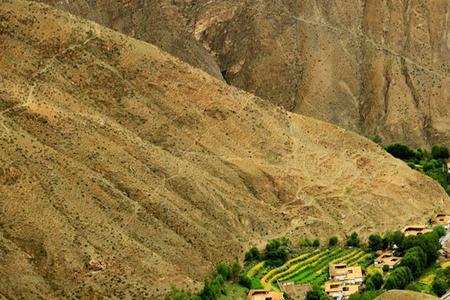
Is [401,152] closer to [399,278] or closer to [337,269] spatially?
[337,269]

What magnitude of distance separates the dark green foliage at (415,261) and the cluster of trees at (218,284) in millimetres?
9596

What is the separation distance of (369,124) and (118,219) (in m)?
38.7

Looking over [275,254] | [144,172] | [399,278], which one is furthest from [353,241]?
[144,172]

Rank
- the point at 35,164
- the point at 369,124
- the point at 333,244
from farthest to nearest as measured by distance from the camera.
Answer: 1. the point at 369,124
2. the point at 333,244
3. the point at 35,164

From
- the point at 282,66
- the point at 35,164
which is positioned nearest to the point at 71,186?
the point at 35,164

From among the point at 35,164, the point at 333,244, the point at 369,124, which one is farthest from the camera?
the point at 369,124

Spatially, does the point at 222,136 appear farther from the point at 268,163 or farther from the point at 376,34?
the point at 376,34

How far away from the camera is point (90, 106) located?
105 metres

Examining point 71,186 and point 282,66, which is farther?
point 282,66

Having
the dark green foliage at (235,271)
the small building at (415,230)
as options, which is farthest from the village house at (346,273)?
the small building at (415,230)

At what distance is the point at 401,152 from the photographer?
123m

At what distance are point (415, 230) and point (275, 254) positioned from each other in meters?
10.3

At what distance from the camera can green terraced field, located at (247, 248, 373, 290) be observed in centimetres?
9812

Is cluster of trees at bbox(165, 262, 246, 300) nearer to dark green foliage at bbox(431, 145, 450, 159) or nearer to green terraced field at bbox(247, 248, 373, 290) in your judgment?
green terraced field at bbox(247, 248, 373, 290)
